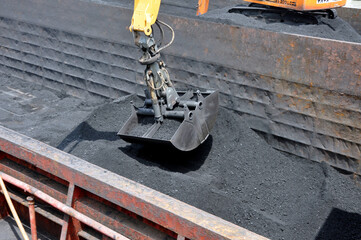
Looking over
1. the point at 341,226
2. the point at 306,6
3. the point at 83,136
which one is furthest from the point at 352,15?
the point at 83,136

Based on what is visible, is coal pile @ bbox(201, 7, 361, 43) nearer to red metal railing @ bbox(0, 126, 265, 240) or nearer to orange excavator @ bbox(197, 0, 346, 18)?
orange excavator @ bbox(197, 0, 346, 18)

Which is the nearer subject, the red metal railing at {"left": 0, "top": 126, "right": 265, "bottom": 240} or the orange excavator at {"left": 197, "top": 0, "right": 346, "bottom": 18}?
the red metal railing at {"left": 0, "top": 126, "right": 265, "bottom": 240}

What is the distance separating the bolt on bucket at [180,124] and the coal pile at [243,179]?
1.05 feet

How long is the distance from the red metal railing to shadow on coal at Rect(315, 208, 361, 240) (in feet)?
7.54

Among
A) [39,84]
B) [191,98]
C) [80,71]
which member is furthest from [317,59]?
[39,84]

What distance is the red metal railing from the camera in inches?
123

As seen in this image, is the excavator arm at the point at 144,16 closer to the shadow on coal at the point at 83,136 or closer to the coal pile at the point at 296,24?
the shadow on coal at the point at 83,136

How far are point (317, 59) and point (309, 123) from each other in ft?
2.99

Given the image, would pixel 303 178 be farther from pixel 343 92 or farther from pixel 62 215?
pixel 62 215

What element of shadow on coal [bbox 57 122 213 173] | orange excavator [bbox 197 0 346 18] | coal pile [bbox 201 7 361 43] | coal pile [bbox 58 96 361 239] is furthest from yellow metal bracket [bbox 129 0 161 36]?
orange excavator [bbox 197 0 346 18]

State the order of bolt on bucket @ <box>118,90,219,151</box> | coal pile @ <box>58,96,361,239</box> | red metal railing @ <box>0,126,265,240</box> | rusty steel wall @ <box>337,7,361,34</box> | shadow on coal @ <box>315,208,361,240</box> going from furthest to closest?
rusty steel wall @ <box>337,7,361,34</box>, bolt on bucket @ <box>118,90,219,151</box>, coal pile @ <box>58,96,361,239</box>, shadow on coal @ <box>315,208,361,240</box>, red metal railing @ <box>0,126,265,240</box>

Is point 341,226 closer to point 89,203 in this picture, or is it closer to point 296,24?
point 89,203

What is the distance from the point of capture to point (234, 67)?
6.70 meters

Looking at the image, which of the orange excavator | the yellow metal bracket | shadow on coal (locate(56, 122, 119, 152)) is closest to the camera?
the yellow metal bracket
